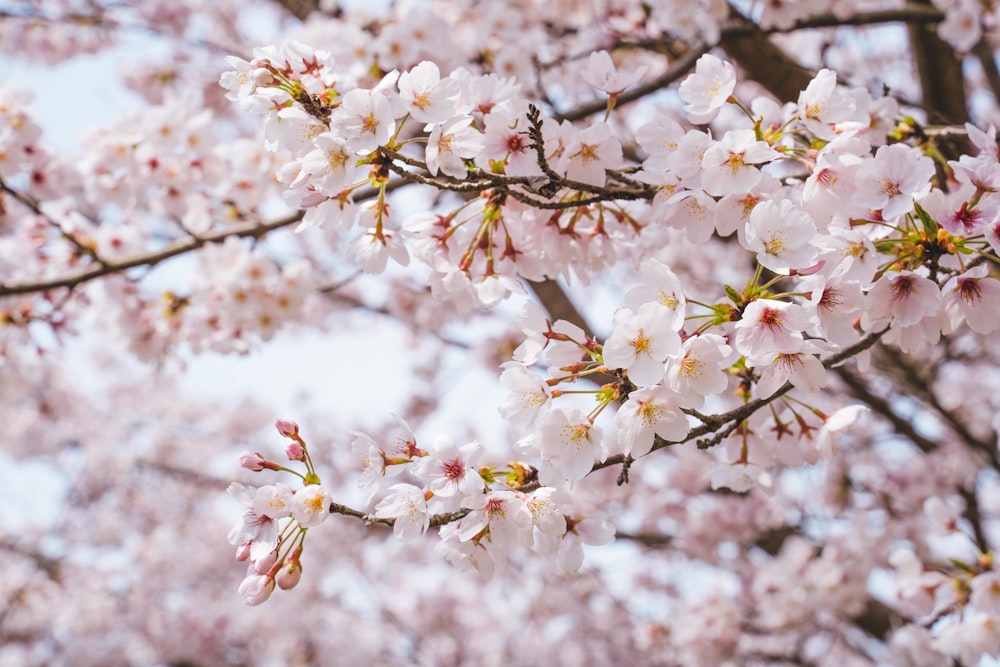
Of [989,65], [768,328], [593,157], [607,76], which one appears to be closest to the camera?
[768,328]

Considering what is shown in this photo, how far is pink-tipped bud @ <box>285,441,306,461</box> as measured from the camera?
1303 mm

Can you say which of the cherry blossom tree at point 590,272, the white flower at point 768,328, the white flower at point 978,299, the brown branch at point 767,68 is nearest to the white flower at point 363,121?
the cherry blossom tree at point 590,272

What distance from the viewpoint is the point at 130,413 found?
10.5 meters

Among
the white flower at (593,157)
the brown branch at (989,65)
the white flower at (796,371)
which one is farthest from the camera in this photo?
the brown branch at (989,65)

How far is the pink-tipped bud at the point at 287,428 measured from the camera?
1342 millimetres

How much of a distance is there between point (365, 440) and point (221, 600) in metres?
7.01

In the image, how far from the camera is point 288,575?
4.16ft

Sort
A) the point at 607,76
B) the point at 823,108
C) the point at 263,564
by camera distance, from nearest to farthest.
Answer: the point at 263,564 → the point at 823,108 → the point at 607,76

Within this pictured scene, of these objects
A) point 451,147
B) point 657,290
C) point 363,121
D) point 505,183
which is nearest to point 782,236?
point 657,290

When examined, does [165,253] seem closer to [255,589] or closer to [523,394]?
[255,589]

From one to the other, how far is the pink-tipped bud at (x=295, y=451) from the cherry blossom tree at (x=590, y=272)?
0.06 meters

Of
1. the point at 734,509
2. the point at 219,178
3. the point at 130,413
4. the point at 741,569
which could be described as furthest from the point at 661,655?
the point at 130,413

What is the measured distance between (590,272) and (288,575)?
2.91ft

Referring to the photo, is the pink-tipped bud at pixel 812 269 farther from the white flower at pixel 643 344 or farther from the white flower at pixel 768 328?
the white flower at pixel 643 344
